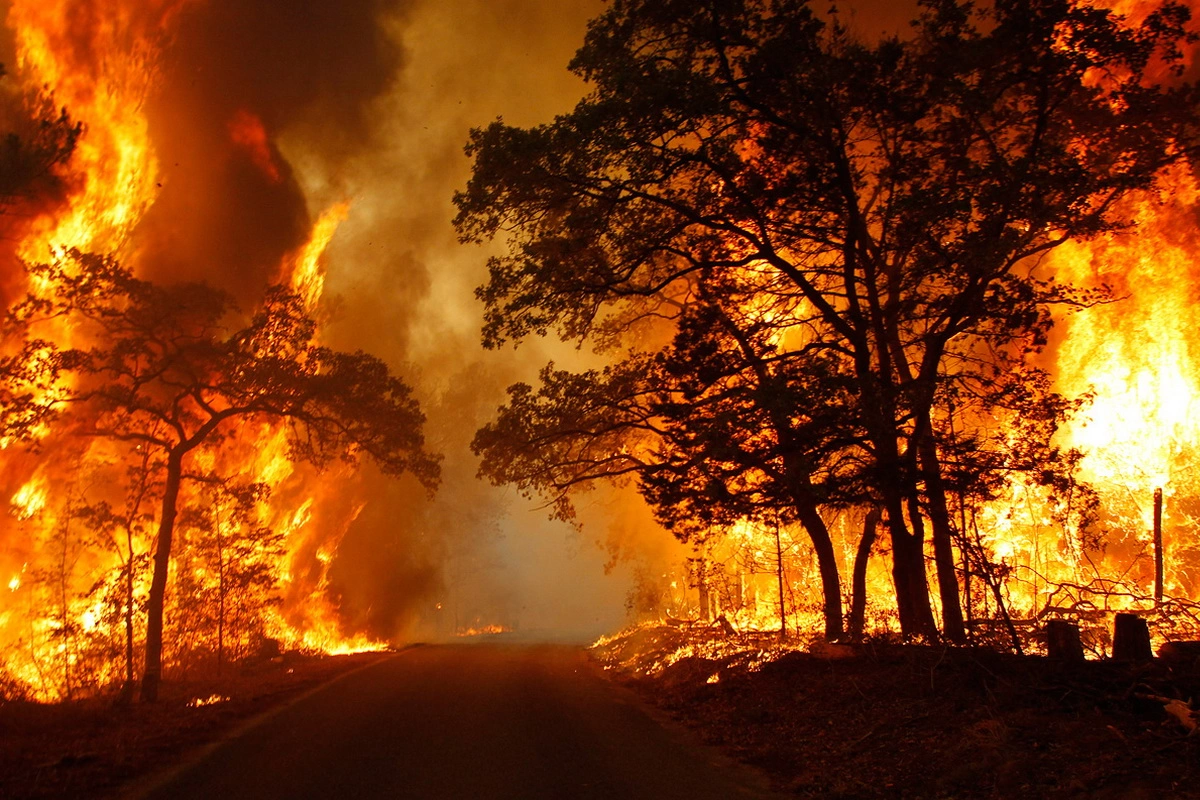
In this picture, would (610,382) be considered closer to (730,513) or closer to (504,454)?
(504,454)

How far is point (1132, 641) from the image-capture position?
7922 millimetres

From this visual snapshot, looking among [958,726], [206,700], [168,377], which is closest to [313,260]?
[168,377]

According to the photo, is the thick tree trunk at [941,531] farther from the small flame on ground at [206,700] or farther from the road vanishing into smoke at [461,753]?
the small flame on ground at [206,700]

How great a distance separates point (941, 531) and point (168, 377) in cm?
1677

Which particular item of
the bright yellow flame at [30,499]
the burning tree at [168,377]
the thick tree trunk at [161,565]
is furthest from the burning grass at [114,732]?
the bright yellow flame at [30,499]

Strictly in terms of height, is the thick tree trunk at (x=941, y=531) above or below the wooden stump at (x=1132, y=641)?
above

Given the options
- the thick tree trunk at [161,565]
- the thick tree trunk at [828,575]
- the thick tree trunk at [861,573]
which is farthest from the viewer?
the thick tree trunk at [161,565]

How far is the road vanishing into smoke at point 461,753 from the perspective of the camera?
6.99 meters

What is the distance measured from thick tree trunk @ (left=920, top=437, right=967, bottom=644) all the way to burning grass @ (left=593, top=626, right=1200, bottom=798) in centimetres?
136

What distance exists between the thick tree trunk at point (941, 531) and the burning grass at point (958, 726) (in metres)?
1.36

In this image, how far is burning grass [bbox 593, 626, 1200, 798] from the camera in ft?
18.8

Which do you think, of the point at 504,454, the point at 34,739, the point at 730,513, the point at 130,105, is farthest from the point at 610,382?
the point at 130,105

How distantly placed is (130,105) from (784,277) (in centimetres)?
1725

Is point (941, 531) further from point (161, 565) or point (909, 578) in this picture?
point (161, 565)
